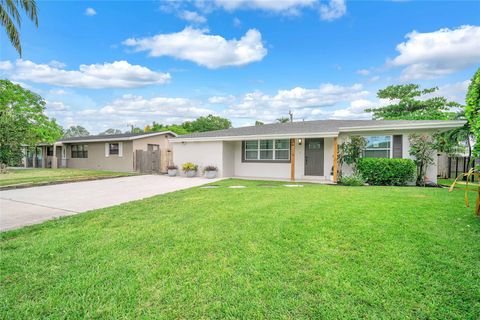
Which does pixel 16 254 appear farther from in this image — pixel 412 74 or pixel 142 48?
pixel 412 74

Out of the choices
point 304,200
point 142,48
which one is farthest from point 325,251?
point 142,48

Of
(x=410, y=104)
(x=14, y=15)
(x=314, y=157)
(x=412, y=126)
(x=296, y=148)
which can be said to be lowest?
(x=314, y=157)

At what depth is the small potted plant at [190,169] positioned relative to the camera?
1468 centimetres

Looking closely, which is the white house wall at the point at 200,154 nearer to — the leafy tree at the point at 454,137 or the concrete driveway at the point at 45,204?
the concrete driveway at the point at 45,204

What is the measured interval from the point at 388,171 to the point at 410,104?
1855 centimetres

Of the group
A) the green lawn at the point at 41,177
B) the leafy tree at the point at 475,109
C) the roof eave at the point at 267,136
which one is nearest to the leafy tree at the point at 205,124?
the roof eave at the point at 267,136

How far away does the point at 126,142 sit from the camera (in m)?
18.8

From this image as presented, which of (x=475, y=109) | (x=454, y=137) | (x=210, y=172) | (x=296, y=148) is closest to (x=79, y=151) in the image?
(x=210, y=172)

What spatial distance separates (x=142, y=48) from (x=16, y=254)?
605 inches

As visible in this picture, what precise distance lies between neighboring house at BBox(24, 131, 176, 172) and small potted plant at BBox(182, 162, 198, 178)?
150 inches

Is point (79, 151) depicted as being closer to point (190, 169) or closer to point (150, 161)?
point (150, 161)

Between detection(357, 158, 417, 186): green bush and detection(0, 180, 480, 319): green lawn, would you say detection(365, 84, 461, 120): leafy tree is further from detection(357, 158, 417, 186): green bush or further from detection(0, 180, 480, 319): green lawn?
detection(0, 180, 480, 319): green lawn

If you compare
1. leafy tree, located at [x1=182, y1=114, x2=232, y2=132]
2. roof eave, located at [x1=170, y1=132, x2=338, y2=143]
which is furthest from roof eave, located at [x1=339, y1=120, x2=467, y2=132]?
leafy tree, located at [x1=182, y1=114, x2=232, y2=132]

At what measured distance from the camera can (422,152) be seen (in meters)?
10.1
